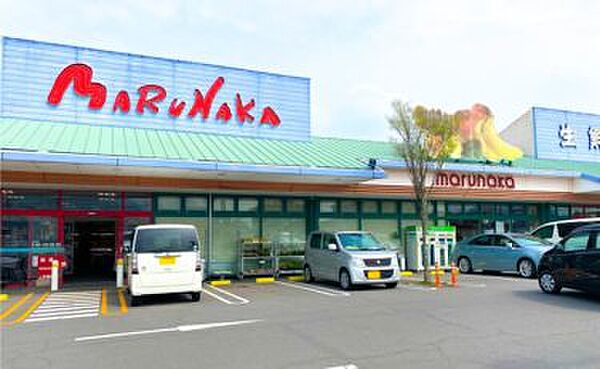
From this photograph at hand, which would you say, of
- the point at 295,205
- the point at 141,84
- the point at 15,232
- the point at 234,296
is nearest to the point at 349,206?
the point at 295,205

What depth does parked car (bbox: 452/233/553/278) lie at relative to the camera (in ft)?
52.9

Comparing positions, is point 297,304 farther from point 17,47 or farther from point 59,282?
point 17,47

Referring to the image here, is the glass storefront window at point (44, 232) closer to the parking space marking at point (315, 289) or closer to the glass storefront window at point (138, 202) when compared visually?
the glass storefront window at point (138, 202)

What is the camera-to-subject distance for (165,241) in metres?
11.9

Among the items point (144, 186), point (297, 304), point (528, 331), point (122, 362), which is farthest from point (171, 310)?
point (528, 331)

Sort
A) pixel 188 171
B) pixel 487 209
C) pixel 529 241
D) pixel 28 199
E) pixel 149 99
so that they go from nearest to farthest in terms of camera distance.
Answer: pixel 188 171 < pixel 28 199 < pixel 529 241 < pixel 149 99 < pixel 487 209

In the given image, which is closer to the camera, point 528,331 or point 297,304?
point 528,331

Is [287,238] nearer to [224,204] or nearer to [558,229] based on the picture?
[224,204]

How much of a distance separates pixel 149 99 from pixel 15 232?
5.91 meters

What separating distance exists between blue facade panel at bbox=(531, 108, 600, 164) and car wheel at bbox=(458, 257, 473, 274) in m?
9.16

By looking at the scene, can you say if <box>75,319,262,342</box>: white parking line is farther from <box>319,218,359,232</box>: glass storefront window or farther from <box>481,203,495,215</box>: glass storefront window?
<box>481,203,495,215</box>: glass storefront window

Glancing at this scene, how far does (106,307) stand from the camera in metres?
11.4

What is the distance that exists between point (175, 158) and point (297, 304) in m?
5.67

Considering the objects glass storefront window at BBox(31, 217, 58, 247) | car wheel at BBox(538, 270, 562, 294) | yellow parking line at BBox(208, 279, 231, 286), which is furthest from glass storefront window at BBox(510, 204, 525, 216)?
glass storefront window at BBox(31, 217, 58, 247)
